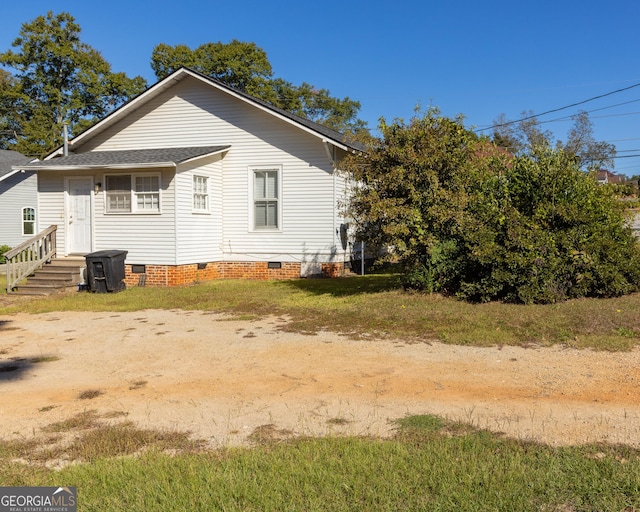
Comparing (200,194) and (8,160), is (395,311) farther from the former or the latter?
(8,160)

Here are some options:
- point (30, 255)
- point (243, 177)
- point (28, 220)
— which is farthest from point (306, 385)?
point (28, 220)

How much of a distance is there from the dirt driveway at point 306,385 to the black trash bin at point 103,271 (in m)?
5.69

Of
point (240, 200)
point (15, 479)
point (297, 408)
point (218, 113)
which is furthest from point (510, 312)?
point (218, 113)

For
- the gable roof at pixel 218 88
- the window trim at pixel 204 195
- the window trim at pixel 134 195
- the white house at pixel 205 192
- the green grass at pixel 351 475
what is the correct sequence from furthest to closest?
the window trim at pixel 204 195
the gable roof at pixel 218 88
the white house at pixel 205 192
the window trim at pixel 134 195
the green grass at pixel 351 475

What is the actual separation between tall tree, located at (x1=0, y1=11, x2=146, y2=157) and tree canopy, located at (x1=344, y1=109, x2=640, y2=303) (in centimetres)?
3741

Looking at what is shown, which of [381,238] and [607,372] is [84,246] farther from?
[607,372]

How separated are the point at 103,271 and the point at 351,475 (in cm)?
1293

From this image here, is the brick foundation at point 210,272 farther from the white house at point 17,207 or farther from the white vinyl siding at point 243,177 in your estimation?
the white house at point 17,207

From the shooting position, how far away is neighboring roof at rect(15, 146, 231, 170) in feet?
53.4

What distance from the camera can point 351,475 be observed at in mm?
3957

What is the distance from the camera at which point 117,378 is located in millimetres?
7059

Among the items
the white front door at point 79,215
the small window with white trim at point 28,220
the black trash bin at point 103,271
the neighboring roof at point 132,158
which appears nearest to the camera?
the black trash bin at point 103,271

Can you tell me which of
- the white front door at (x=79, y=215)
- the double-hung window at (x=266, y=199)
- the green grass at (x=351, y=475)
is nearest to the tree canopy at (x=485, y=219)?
the double-hung window at (x=266, y=199)

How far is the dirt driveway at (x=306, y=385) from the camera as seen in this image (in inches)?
205
